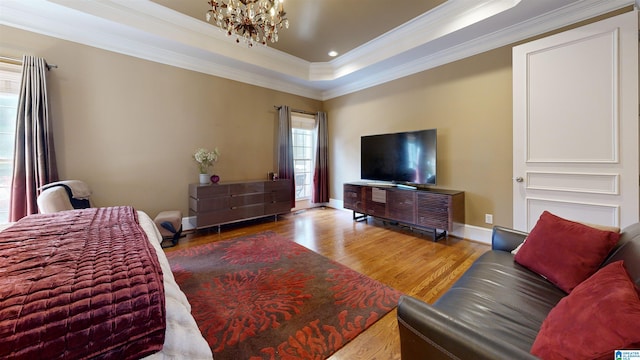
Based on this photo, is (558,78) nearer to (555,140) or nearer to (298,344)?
(555,140)

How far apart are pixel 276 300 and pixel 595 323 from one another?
1806 millimetres

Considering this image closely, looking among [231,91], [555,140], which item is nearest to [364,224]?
[555,140]

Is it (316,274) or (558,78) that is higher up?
(558,78)

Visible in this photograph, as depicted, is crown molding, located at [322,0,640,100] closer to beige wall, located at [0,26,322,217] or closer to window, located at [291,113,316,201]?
window, located at [291,113,316,201]

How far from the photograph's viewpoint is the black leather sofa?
78cm

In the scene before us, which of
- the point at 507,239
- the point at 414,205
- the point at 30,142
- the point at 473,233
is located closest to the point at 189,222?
the point at 30,142

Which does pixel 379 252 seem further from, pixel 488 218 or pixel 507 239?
pixel 488 218

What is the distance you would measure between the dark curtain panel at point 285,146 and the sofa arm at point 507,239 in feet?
11.5

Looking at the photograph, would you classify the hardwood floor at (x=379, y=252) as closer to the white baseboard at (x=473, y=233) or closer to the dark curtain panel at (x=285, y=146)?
the white baseboard at (x=473, y=233)

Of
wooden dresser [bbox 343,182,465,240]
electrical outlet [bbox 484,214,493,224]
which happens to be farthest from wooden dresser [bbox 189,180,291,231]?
electrical outlet [bbox 484,214,493,224]

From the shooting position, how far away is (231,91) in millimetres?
4258

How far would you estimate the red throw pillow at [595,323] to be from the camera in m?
0.61

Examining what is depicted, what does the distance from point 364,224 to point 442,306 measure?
119 inches

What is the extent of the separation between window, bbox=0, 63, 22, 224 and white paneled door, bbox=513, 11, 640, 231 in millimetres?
5621
